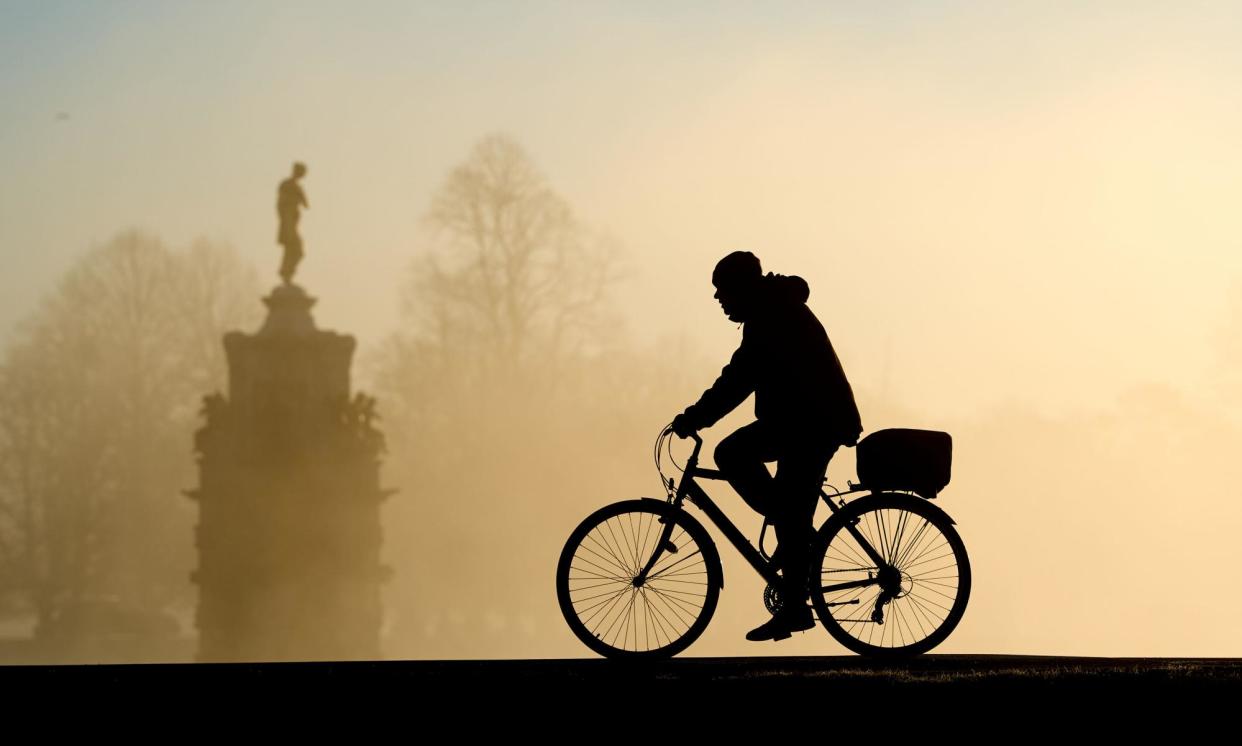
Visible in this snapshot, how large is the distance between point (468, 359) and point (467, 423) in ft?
6.96

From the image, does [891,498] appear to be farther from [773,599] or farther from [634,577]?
[634,577]

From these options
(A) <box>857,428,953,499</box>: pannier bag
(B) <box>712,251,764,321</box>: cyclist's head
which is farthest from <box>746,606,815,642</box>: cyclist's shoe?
(B) <box>712,251,764,321</box>: cyclist's head

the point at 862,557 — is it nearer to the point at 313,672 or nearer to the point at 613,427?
the point at 313,672

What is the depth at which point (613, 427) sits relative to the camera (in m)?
45.7

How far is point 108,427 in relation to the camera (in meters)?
43.4

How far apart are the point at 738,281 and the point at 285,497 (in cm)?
2715

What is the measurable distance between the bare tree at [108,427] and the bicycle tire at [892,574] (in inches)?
1424

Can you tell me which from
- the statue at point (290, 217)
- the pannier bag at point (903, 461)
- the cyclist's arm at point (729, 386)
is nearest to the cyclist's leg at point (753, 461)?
the cyclist's arm at point (729, 386)

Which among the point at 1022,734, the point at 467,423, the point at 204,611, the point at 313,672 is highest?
the point at 467,423

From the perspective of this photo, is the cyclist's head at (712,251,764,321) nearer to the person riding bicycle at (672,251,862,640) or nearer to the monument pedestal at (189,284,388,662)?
the person riding bicycle at (672,251,862,640)

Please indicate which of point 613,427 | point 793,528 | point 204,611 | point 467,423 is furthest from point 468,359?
point 793,528

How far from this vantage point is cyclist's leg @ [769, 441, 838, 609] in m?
8.37

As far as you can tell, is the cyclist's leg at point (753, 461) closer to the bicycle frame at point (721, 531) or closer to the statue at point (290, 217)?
the bicycle frame at point (721, 531)

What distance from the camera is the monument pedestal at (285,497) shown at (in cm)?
3453
